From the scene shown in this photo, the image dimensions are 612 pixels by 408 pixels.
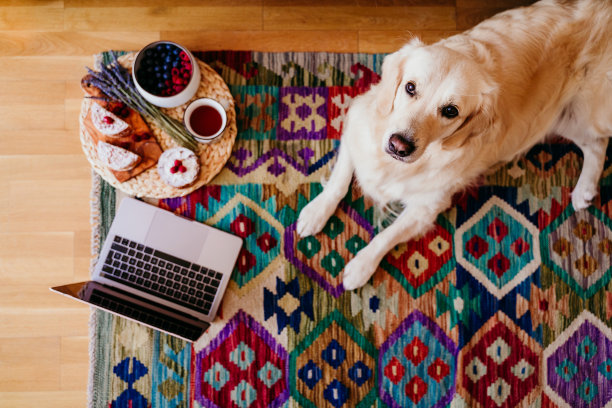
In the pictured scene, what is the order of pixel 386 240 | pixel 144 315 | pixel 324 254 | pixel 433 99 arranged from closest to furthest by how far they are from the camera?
pixel 433 99 < pixel 144 315 < pixel 386 240 < pixel 324 254

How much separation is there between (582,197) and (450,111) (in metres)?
0.96

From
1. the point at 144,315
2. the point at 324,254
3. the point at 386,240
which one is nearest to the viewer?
the point at 144,315

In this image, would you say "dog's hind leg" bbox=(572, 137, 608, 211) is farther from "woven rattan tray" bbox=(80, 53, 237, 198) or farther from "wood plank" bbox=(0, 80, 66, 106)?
"wood plank" bbox=(0, 80, 66, 106)

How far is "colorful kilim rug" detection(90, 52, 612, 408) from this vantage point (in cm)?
185

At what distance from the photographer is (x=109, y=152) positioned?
1.75 meters

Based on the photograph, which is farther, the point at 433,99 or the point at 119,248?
the point at 119,248

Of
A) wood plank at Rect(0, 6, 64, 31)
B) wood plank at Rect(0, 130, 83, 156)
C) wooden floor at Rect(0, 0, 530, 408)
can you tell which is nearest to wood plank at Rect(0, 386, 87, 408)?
wooden floor at Rect(0, 0, 530, 408)

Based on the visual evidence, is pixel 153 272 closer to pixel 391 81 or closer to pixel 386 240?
pixel 386 240

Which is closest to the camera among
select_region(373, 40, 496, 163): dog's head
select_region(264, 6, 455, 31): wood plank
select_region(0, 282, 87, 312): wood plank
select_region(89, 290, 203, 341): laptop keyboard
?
select_region(373, 40, 496, 163): dog's head

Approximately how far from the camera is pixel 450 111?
1.27m

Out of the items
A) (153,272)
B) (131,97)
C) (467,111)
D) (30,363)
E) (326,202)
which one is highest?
(467,111)

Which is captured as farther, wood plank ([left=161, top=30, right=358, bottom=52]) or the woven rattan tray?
wood plank ([left=161, top=30, right=358, bottom=52])

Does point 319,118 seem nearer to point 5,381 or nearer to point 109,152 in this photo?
point 109,152

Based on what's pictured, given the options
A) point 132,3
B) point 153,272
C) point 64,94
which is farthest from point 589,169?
point 64,94
